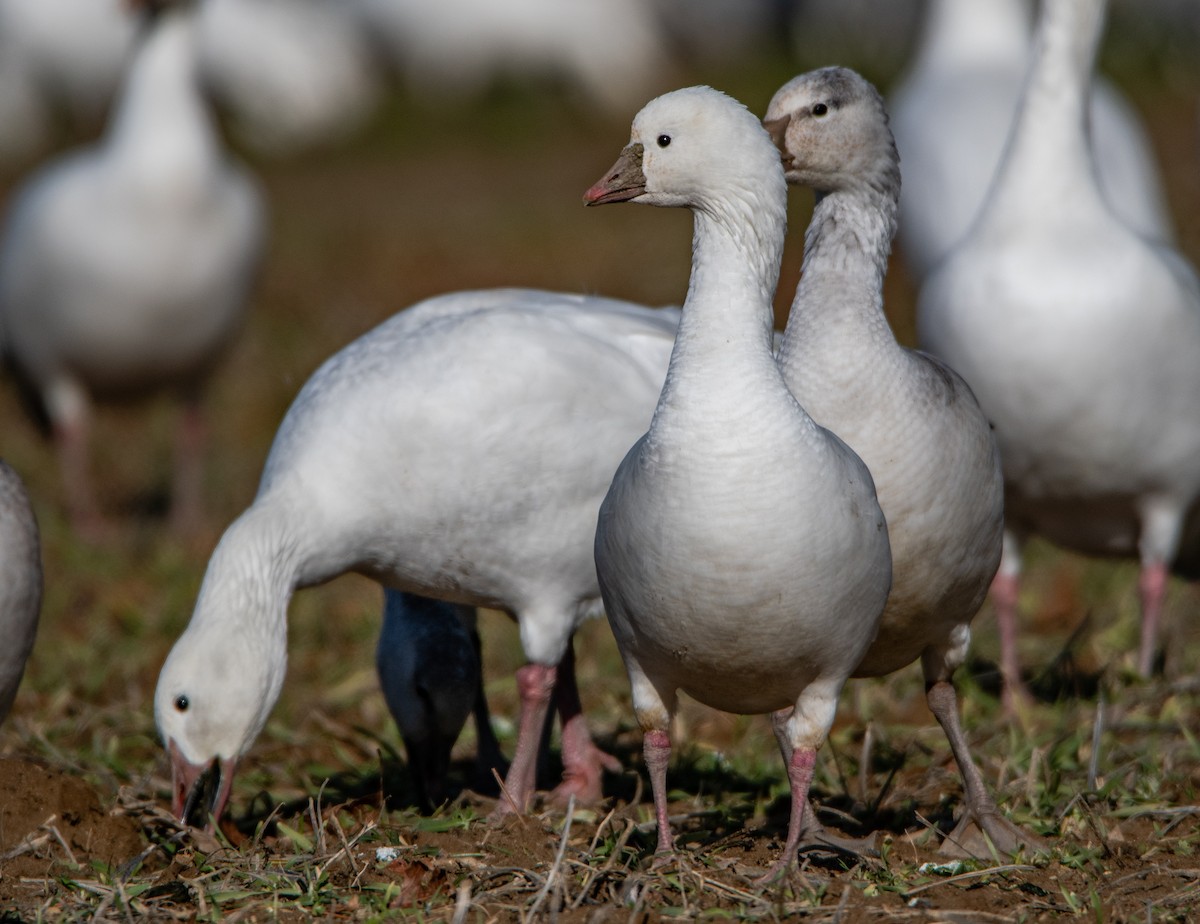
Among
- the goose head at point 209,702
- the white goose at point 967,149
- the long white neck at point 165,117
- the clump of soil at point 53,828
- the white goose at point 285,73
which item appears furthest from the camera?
the white goose at point 285,73

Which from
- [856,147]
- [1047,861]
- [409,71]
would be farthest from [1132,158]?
[409,71]

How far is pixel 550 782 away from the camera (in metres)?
4.71

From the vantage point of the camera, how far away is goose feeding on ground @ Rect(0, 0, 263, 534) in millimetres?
7922

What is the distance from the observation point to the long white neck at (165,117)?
7.89 metres

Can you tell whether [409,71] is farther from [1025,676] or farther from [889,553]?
[889,553]

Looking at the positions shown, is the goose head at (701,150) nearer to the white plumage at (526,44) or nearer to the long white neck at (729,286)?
the long white neck at (729,286)

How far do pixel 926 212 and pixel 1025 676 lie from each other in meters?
2.01

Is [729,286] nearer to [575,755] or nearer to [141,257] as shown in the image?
[575,755]

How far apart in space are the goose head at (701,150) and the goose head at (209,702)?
1.38m

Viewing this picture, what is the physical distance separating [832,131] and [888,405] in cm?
61

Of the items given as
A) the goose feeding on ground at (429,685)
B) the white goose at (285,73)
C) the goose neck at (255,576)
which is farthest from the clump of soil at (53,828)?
the white goose at (285,73)

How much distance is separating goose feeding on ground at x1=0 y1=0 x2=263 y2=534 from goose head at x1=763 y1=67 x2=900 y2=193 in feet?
15.6

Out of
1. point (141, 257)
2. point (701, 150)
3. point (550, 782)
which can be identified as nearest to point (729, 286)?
point (701, 150)

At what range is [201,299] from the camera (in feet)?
26.8
